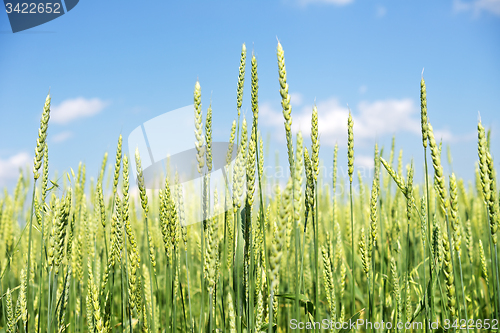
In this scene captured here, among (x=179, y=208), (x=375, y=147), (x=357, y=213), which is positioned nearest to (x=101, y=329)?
(x=179, y=208)

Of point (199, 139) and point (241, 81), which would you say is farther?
point (241, 81)

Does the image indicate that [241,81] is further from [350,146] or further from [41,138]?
[41,138]

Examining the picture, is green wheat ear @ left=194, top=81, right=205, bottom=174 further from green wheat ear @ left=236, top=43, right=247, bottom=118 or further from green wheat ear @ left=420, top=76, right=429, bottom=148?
green wheat ear @ left=420, top=76, right=429, bottom=148

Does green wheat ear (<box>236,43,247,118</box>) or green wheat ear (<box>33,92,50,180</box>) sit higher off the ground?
green wheat ear (<box>236,43,247,118</box>)

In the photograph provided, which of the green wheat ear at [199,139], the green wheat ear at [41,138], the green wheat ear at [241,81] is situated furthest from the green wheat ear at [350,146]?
the green wheat ear at [41,138]

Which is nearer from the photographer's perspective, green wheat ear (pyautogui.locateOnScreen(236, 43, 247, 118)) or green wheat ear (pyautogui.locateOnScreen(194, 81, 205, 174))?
green wheat ear (pyautogui.locateOnScreen(194, 81, 205, 174))

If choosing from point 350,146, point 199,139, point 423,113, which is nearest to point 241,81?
point 199,139

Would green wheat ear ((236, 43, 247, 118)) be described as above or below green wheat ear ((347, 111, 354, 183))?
above

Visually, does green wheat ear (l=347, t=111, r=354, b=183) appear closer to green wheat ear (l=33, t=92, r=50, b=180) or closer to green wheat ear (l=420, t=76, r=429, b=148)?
green wheat ear (l=420, t=76, r=429, b=148)

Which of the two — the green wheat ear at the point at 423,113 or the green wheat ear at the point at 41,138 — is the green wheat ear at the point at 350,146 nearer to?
the green wheat ear at the point at 423,113

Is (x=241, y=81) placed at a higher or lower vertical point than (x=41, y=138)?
higher

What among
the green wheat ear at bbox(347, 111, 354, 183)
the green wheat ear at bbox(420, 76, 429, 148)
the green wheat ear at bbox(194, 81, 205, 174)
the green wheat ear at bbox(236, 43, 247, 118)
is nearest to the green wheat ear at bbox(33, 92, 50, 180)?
the green wheat ear at bbox(194, 81, 205, 174)

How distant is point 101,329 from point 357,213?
10.4ft

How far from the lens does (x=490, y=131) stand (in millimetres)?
2086
